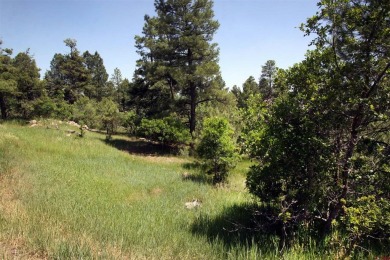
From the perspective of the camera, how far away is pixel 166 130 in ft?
76.9

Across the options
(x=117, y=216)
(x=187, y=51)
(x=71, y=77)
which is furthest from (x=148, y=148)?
(x=71, y=77)

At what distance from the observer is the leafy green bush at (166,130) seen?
77.2 ft

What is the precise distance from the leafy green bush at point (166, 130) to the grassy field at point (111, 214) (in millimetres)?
7935

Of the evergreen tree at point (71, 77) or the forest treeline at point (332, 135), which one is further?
the evergreen tree at point (71, 77)

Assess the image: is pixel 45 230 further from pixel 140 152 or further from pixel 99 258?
pixel 140 152

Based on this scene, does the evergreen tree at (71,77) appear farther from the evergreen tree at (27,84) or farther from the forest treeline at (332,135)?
the forest treeline at (332,135)

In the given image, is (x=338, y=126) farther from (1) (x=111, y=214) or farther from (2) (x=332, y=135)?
(1) (x=111, y=214)

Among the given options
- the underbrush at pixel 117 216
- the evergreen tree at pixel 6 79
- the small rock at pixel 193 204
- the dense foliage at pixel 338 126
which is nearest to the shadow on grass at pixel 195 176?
the underbrush at pixel 117 216

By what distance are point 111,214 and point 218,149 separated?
7762mm

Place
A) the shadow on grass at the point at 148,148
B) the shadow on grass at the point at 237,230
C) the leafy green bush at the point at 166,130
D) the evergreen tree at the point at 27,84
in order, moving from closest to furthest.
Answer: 1. the shadow on grass at the point at 237,230
2. the leafy green bush at the point at 166,130
3. the shadow on grass at the point at 148,148
4. the evergreen tree at the point at 27,84

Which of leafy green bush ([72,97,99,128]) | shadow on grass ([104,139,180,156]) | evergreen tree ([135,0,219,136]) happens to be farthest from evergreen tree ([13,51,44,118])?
evergreen tree ([135,0,219,136])

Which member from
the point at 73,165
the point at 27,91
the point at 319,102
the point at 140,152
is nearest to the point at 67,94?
the point at 27,91

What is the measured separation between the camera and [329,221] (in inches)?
241

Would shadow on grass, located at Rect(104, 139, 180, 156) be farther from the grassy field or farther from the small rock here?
the small rock
